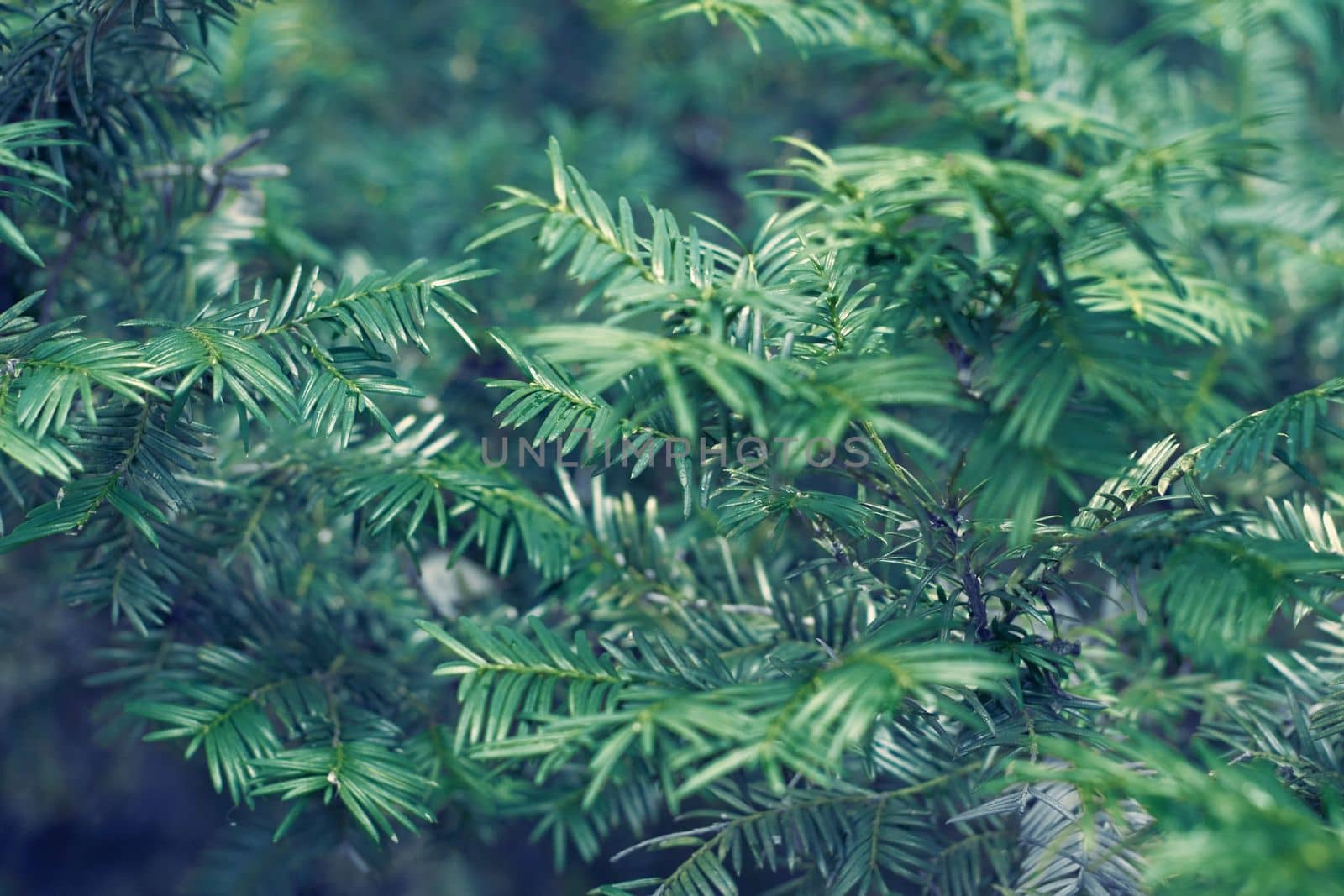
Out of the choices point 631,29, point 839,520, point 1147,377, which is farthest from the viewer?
point 631,29

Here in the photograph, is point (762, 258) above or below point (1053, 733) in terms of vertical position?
above

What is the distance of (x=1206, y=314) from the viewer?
54 cm

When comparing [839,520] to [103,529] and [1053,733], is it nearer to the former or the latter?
[1053,733]

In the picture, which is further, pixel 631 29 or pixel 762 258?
pixel 631 29

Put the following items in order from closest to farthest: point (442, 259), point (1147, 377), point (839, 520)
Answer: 1. point (1147, 377)
2. point (839, 520)
3. point (442, 259)

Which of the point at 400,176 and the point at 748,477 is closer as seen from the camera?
the point at 748,477

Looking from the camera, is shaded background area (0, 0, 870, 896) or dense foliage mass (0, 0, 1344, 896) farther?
shaded background area (0, 0, 870, 896)

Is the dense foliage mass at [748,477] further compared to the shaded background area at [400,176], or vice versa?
the shaded background area at [400,176]

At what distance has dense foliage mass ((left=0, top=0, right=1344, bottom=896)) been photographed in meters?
0.34

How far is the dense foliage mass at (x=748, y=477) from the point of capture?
34 centimetres

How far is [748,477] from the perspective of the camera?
425 mm

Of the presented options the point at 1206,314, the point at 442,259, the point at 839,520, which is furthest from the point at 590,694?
the point at 442,259

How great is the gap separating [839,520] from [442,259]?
0.51 m

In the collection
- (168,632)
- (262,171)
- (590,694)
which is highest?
(262,171)
